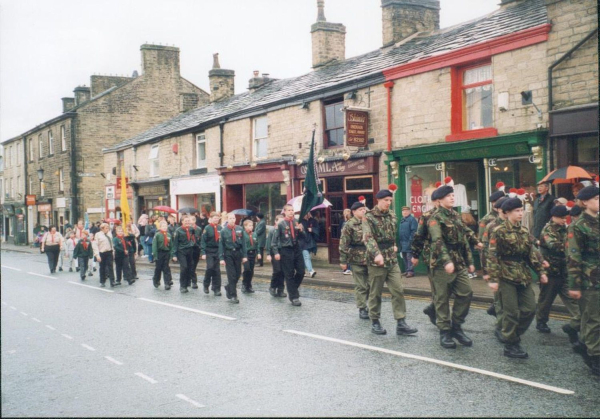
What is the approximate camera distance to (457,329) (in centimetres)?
746

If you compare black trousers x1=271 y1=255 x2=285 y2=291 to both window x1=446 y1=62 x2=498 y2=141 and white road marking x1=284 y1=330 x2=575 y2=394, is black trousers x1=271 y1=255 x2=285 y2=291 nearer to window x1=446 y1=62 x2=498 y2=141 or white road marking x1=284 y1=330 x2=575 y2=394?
white road marking x1=284 y1=330 x2=575 y2=394

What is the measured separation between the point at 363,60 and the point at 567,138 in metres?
9.96

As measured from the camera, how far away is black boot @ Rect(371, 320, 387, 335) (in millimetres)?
8211

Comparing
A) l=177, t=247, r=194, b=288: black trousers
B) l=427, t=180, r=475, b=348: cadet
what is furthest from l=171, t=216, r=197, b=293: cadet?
l=427, t=180, r=475, b=348: cadet

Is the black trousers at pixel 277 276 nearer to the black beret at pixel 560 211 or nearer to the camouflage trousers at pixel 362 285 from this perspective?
the camouflage trousers at pixel 362 285

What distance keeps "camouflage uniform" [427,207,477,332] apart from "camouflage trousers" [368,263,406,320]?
28.1 inches

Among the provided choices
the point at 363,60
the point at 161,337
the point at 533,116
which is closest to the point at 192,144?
the point at 363,60

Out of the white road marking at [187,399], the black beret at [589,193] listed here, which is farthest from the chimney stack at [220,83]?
the white road marking at [187,399]

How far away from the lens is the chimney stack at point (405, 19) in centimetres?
2039

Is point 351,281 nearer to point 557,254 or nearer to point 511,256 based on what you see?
point 557,254

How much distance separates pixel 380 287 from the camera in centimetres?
852

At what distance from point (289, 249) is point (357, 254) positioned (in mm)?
2519

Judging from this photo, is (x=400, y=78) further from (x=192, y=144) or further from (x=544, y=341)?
(x=192, y=144)

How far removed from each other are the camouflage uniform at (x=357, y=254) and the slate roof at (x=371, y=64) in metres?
7.75
